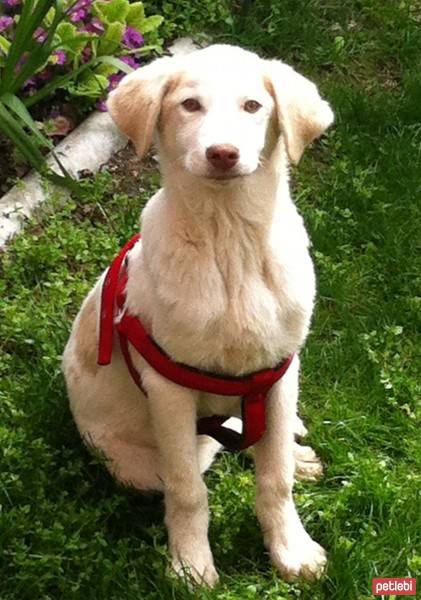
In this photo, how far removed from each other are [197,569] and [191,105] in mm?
1303

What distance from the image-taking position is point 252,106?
2.60 meters

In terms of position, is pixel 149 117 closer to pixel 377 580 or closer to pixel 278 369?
pixel 278 369

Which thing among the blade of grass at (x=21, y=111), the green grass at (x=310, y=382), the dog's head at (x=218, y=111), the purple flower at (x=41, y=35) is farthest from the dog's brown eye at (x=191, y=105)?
the purple flower at (x=41, y=35)

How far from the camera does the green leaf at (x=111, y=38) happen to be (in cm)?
447

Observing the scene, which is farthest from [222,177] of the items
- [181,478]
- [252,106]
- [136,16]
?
[136,16]

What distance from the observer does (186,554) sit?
10.0ft

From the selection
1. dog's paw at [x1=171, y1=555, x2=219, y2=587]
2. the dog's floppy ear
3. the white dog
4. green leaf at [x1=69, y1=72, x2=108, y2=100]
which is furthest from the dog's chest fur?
green leaf at [x1=69, y1=72, x2=108, y2=100]

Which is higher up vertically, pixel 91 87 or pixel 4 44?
pixel 4 44

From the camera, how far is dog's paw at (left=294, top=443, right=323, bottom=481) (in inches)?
133

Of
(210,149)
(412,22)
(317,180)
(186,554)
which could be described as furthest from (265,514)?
(412,22)

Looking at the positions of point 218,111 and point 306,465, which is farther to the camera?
point 306,465

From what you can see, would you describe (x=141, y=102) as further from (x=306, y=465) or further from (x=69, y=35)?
(x=69, y=35)

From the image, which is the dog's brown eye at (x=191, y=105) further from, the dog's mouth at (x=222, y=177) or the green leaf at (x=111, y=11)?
the green leaf at (x=111, y=11)

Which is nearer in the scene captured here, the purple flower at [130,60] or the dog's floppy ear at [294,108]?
the dog's floppy ear at [294,108]
